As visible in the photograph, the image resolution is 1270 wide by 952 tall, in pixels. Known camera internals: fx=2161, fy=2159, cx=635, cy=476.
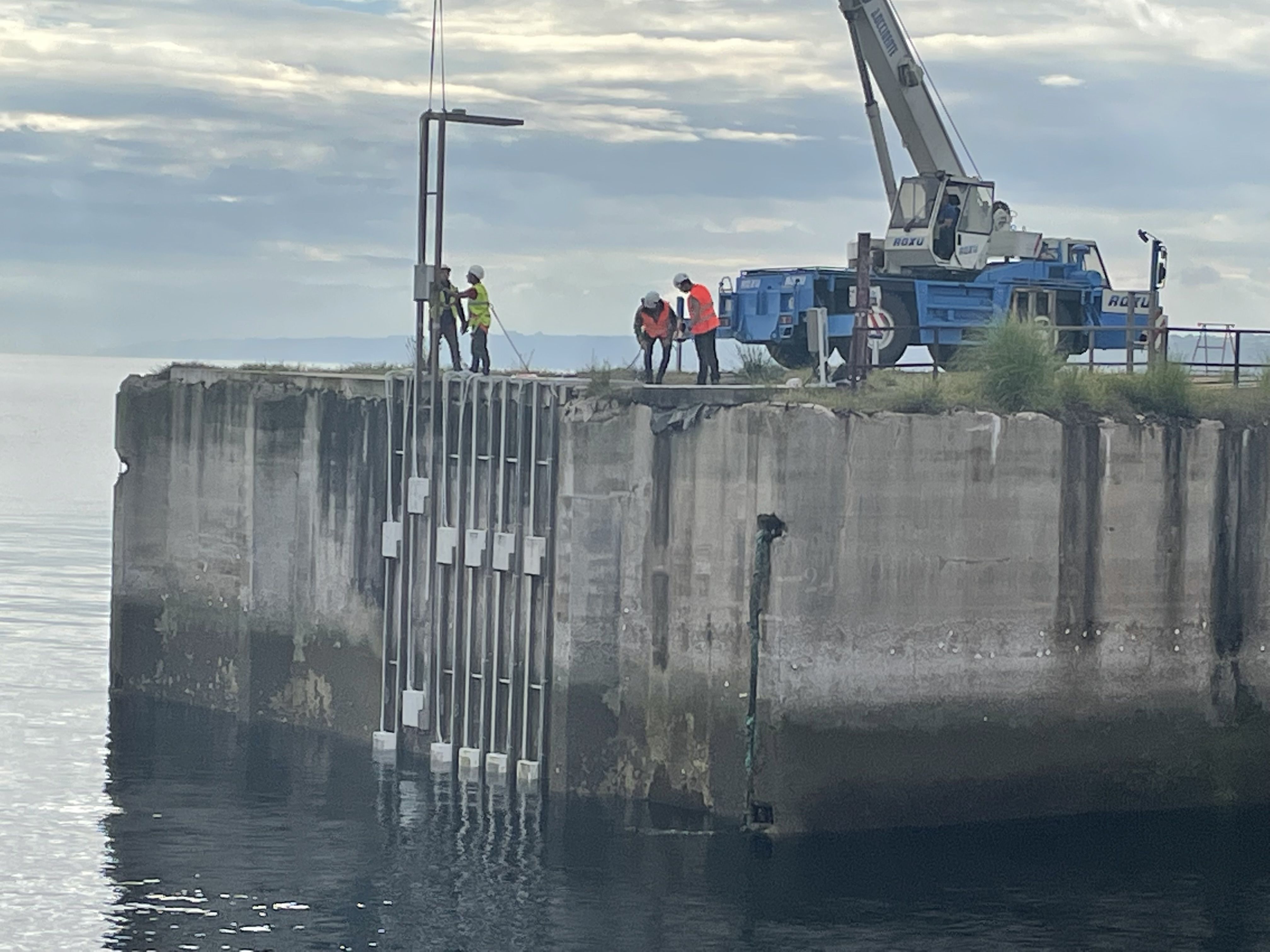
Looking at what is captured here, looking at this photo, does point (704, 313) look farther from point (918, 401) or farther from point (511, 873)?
point (511, 873)

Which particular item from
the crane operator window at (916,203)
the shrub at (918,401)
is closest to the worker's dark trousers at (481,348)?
the shrub at (918,401)

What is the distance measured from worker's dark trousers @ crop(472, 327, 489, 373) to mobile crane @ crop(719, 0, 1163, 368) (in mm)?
4561

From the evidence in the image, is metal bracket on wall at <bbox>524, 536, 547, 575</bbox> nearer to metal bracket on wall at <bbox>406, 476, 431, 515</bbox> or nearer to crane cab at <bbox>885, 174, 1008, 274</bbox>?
metal bracket on wall at <bbox>406, 476, 431, 515</bbox>

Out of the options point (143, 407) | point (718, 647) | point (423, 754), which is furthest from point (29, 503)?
point (718, 647)

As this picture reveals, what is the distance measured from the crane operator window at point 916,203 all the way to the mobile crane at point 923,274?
0.02 metres

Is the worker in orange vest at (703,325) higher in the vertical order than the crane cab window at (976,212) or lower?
lower

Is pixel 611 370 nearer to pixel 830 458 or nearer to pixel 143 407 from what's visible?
pixel 830 458

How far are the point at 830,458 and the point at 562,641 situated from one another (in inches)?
158

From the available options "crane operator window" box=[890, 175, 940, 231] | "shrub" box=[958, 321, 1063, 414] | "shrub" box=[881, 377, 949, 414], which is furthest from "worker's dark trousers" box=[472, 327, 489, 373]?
"crane operator window" box=[890, 175, 940, 231]

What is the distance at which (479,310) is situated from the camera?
91.6 feet

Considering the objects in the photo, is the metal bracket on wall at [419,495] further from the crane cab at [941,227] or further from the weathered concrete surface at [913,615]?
the crane cab at [941,227]

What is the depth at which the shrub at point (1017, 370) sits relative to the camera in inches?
947

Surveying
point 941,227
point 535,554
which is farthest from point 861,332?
point 941,227

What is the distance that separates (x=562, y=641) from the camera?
24578 mm
